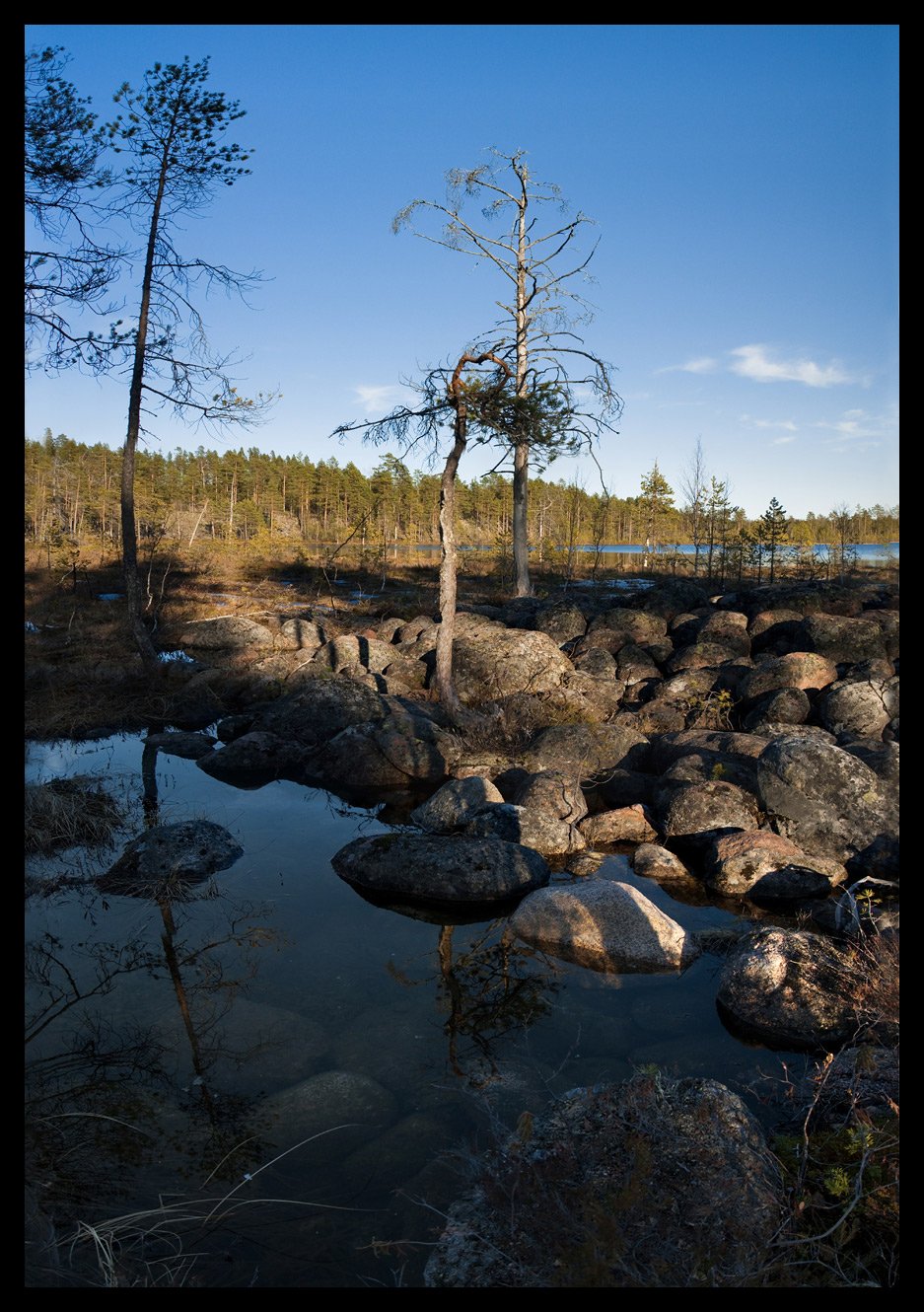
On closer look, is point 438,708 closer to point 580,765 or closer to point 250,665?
point 580,765

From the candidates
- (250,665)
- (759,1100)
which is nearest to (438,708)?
(250,665)

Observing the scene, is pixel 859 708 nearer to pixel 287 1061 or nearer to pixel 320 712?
pixel 320 712

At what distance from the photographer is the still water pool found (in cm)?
451

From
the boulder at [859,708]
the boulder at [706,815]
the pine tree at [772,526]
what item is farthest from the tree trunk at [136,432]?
the pine tree at [772,526]

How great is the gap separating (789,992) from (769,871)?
2842 mm

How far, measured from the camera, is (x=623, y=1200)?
4.06 meters

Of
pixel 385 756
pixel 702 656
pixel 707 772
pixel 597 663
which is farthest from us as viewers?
pixel 597 663

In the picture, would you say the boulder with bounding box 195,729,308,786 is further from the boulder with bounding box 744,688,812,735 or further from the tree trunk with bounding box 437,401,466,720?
the boulder with bounding box 744,688,812,735

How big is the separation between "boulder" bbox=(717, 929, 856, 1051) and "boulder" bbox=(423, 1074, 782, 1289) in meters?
1.72

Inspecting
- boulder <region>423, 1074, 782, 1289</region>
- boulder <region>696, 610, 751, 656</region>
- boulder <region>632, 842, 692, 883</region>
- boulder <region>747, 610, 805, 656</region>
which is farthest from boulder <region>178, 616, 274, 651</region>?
boulder <region>423, 1074, 782, 1289</region>

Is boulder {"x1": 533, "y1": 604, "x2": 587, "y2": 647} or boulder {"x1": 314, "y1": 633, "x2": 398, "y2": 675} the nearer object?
boulder {"x1": 314, "y1": 633, "x2": 398, "y2": 675}

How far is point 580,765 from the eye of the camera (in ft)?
44.1

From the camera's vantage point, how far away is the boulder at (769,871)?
9430mm

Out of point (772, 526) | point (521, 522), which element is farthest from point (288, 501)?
point (521, 522)
